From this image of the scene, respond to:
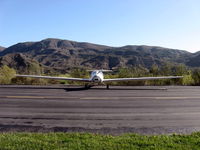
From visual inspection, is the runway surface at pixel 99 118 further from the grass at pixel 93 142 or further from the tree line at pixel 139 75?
the tree line at pixel 139 75

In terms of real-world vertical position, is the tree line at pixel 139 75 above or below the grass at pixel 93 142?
above

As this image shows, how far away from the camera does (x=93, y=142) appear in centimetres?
504

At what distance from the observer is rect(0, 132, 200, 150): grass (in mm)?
4754

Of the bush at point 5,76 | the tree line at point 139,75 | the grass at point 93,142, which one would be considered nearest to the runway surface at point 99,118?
the grass at point 93,142

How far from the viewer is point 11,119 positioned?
7273mm

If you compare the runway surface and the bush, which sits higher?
the bush

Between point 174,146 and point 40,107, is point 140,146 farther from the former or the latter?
point 40,107

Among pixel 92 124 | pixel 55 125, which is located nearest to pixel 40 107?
pixel 55 125

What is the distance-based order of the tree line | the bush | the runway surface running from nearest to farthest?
the runway surface
the bush
the tree line

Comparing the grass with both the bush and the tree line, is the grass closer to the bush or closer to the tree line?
the tree line

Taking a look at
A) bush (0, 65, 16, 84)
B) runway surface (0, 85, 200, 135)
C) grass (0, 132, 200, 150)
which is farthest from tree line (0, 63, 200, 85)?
grass (0, 132, 200, 150)

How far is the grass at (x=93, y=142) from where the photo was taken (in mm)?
4754

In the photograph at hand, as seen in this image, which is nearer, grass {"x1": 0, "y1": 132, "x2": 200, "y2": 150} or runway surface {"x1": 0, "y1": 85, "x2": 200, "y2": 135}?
grass {"x1": 0, "y1": 132, "x2": 200, "y2": 150}

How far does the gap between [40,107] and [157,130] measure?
18.5 ft
